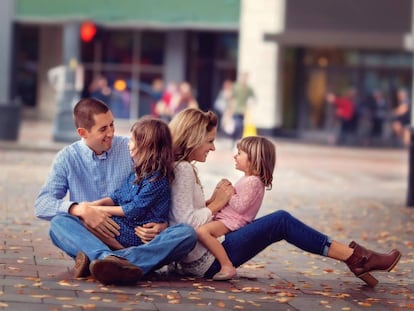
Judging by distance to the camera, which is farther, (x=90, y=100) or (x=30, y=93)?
(x=30, y=93)

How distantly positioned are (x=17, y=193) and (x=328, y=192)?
5.24m

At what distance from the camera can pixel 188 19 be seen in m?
Result: 35.3

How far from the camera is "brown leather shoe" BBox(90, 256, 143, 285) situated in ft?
24.5

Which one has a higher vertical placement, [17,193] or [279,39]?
[279,39]

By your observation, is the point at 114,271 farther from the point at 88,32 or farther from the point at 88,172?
the point at 88,32

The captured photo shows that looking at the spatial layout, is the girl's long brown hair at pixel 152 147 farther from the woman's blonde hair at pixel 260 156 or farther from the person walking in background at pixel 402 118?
the person walking in background at pixel 402 118

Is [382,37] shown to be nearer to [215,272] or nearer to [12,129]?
[12,129]

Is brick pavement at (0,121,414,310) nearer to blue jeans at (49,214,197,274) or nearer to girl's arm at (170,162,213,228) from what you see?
blue jeans at (49,214,197,274)

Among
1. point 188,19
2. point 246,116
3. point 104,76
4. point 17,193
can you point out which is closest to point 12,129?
point 246,116

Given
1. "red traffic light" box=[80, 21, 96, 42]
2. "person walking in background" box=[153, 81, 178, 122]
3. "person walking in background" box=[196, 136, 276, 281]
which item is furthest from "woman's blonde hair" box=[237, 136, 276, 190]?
"person walking in background" box=[153, 81, 178, 122]

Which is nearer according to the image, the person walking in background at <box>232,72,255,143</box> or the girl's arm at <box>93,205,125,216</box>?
the girl's arm at <box>93,205,125,216</box>

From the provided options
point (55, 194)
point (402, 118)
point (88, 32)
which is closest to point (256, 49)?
point (402, 118)

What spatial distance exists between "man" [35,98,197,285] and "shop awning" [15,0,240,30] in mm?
26727

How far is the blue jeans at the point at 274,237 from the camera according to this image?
26.8 feet
